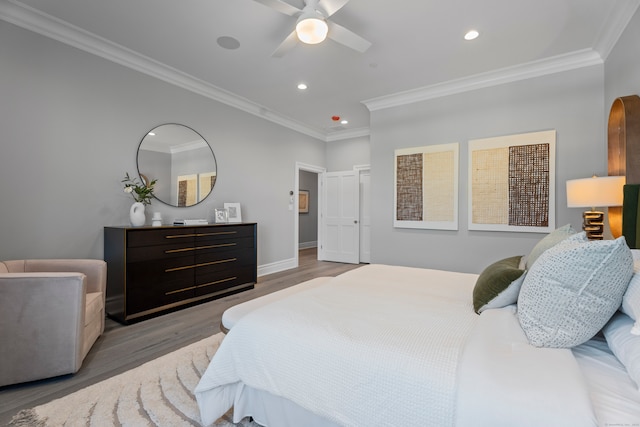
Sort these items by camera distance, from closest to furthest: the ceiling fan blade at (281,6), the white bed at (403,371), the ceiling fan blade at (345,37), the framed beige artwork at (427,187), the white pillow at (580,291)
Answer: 1. the white bed at (403,371)
2. the white pillow at (580,291)
3. the ceiling fan blade at (281,6)
4. the ceiling fan blade at (345,37)
5. the framed beige artwork at (427,187)

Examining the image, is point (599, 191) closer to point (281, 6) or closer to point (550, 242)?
point (550, 242)

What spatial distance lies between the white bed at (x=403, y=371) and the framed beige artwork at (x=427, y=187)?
8.14 feet

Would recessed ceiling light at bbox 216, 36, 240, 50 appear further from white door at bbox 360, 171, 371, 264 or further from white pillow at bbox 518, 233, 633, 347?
white door at bbox 360, 171, 371, 264

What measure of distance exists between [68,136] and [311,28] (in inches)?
102

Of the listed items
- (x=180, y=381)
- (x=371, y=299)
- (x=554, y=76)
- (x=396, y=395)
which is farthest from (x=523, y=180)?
(x=180, y=381)

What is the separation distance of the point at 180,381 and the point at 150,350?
644 millimetres

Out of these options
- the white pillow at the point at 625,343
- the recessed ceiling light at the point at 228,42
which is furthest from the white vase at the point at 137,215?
the white pillow at the point at 625,343

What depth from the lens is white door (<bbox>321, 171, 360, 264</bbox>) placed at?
6.11m

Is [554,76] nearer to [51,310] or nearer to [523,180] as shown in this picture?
[523,180]

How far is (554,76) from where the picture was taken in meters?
3.35

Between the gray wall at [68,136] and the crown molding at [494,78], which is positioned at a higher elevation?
the crown molding at [494,78]

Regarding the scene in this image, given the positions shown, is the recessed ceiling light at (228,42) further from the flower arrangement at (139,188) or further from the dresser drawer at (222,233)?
the dresser drawer at (222,233)

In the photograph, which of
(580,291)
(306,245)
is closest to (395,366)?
(580,291)

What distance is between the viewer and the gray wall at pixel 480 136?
10.6ft
